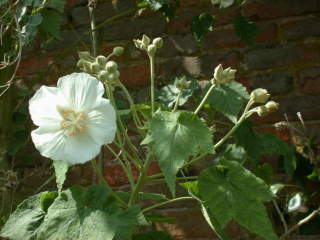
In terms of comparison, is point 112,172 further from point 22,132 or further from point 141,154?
point 22,132

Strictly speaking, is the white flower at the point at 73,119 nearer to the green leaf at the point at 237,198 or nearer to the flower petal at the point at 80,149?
the flower petal at the point at 80,149

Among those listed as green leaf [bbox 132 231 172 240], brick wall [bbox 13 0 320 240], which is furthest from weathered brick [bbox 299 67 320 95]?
green leaf [bbox 132 231 172 240]

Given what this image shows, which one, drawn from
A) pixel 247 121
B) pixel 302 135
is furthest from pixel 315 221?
pixel 247 121

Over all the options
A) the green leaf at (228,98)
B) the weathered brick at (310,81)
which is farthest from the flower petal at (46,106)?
the weathered brick at (310,81)

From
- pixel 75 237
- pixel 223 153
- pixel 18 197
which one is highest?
pixel 75 237

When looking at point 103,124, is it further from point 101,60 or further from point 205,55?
point 205,55

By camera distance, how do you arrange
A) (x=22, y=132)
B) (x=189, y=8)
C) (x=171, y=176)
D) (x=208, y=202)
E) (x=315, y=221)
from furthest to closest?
(x=189, y=8) → (x=22, y=132) → (x=315, y=221) → (x=208, y=202) → (x=171, y=176)

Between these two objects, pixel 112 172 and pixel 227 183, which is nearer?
pixel 227 183

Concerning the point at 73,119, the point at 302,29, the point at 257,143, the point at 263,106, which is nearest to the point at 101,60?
the point at 73,119
